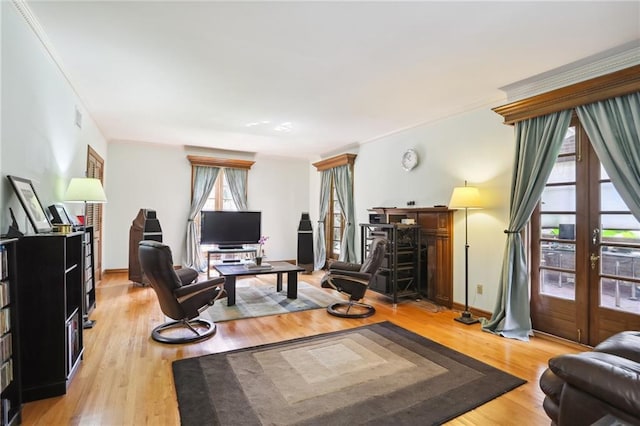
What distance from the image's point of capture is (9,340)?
1896mm

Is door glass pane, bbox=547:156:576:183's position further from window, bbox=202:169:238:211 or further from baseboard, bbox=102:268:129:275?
baseboard, bbox=102:268:129:275

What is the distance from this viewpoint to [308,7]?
218 centimetres

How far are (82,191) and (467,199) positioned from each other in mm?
4204

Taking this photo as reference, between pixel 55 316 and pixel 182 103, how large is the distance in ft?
9.25

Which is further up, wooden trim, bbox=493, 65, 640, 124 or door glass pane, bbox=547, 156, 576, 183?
wooden trim, bbox=493, 65, 640, 124

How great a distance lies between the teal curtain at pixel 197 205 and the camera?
22.2 feet

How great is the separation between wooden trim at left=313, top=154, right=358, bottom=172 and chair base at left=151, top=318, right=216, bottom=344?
13.3 ft

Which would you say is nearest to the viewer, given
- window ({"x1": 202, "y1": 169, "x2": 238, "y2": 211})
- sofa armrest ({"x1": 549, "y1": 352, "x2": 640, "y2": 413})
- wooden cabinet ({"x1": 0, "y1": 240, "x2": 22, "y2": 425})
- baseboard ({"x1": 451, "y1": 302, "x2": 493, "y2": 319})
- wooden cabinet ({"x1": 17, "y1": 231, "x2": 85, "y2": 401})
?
sofa armrest ({"x1": 549, "y1": 352, "x2": 640, "y2": 413})

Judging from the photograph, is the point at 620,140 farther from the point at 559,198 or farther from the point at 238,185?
the point at 238,185

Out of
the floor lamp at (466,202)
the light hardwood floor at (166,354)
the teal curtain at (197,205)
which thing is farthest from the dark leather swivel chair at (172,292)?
the teal curtain at (197,205)

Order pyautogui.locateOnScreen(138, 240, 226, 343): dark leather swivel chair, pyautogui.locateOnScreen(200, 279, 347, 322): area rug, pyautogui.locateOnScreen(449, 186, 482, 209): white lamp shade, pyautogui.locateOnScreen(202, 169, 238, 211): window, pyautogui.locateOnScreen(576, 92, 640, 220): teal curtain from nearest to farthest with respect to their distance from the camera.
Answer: pyautogui.locateOnScreen(576, 92, 640, 220): teal curtain < pyautogui.locateOnScreen(138, 240, 226, 343): dark leather swivel chair < pyautogui.locateOnScreen(449, 186, 482, 209): white lamp shade < pyautogui.locateOnScreen(200, 279, 347, 322): area rug < pyautogui.locateOnScreen(202, 169, 238, 211): window

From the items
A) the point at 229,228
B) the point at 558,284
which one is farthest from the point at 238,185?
the point at 558,284

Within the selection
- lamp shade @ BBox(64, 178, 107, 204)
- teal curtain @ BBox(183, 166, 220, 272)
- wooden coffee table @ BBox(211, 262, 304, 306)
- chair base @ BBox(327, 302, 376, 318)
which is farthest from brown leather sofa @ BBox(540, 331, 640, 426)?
teal curtain @ BBox(183, 166, 220, 272)

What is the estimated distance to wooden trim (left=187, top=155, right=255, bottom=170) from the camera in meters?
6.89
